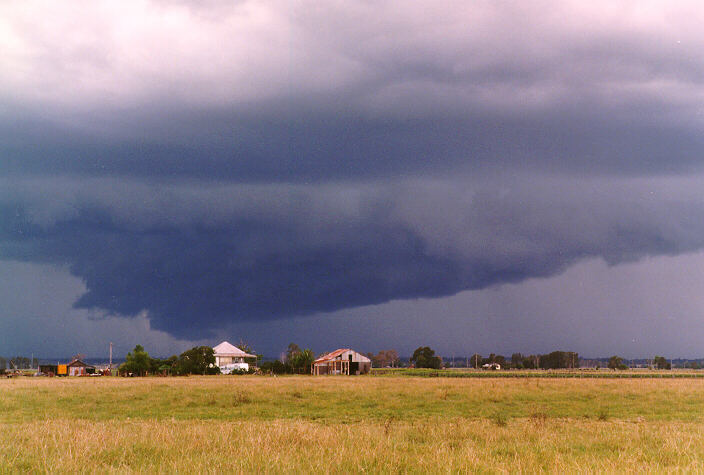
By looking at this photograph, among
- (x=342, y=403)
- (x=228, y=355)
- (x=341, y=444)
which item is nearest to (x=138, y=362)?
(x=228, y=355)

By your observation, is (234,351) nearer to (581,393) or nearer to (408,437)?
(581,393)

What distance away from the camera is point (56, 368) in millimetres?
136250

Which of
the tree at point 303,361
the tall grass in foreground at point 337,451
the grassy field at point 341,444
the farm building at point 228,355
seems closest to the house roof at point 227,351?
the farm building at point 228,355

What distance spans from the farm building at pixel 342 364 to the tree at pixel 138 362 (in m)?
33.8

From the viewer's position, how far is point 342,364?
434 feet

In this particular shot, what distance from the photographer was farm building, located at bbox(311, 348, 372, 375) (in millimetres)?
131500

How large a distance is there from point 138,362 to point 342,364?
135 feet

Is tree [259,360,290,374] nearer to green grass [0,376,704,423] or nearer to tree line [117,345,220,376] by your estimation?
tree line [117,345,220,376]

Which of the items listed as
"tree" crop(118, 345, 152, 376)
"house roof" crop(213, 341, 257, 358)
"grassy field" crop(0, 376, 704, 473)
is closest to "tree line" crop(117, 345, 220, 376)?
"tree" crop(118, 345, 152, 376)

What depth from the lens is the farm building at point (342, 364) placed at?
132m

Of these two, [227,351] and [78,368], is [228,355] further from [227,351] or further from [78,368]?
[78,368]

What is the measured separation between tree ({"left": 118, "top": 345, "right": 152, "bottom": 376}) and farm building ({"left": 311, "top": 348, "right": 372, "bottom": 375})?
3376 centimetres

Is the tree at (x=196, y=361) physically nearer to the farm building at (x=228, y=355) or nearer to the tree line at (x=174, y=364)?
the tree line at (x=174, y=364)

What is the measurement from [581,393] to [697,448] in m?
29.7
